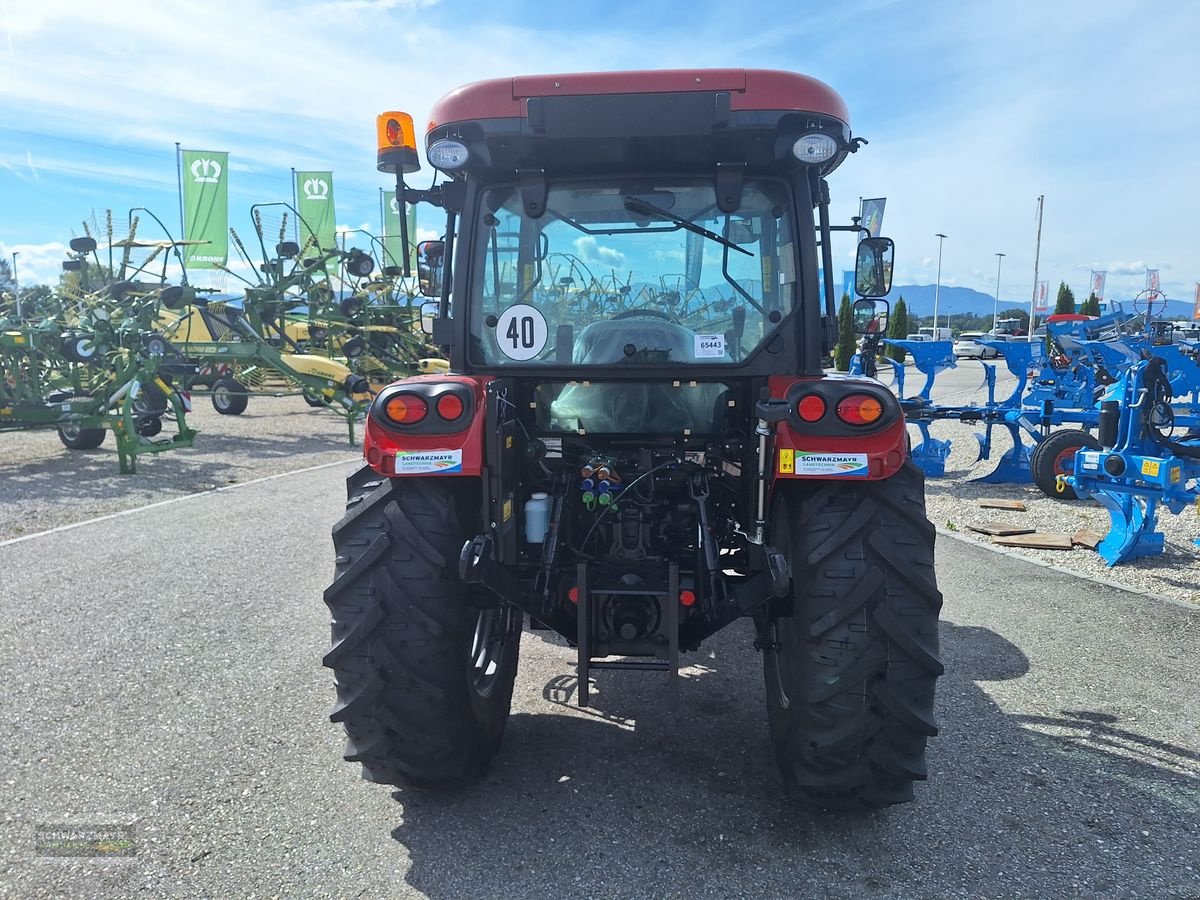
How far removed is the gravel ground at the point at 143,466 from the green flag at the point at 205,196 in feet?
18.8

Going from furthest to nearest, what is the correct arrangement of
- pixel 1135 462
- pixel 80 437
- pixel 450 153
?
pixel 80 437
pixel 1135 462
pixel 450 153

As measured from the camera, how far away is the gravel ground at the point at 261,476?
6.34 meters

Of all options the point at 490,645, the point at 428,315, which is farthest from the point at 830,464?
the point at 428,315

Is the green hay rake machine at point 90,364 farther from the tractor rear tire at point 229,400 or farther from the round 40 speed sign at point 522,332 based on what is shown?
the round 40 speed sign at point 522,332

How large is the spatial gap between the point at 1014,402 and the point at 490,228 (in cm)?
871

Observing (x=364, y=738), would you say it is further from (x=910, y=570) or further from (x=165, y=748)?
(x=910, y=570)

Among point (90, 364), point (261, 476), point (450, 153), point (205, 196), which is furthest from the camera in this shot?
point (205, 196)

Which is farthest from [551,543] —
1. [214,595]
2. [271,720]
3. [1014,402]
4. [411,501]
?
[1014,402]

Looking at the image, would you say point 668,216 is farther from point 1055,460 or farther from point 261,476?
point 261,476

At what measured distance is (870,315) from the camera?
3.76 m

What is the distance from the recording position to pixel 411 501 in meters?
2.85

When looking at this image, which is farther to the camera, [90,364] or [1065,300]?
[1065,300]

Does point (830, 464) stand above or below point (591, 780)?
above

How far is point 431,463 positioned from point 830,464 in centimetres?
134
